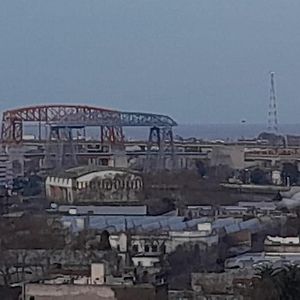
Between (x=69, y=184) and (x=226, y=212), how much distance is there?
547cm

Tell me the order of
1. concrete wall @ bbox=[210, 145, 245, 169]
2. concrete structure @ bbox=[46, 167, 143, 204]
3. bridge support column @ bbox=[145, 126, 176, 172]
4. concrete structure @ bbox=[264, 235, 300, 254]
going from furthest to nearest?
1. concrete wall @ bbox=[210, 145, 245, 169]
2. bridge support column @ bbox=[145, 126, 176, 172]
3. concrete structure @ bbox=[46, 167, 143, 204]
4. concrete structure @ bbox=[264, 235, 300, 254]

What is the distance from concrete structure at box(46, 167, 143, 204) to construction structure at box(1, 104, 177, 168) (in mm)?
9450

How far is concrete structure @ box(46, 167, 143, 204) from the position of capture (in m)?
22.1

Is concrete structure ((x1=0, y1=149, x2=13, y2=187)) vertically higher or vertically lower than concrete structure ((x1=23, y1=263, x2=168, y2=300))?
higher

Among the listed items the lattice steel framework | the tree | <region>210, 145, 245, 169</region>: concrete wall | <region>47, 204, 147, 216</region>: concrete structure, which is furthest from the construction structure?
<region>47, 204, 147, 216</region>: concrete structure

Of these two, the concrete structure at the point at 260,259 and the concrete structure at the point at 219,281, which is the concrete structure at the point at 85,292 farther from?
the concrete structure at the point at 260,259

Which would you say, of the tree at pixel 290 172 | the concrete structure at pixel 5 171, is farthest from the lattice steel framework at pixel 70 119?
the tree at pixel 290 172

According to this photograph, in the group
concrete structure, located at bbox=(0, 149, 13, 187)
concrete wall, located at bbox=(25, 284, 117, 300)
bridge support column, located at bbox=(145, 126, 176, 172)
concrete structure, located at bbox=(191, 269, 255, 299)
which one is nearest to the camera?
concrete wall, located at bbox=(25, 284, 117, 300)

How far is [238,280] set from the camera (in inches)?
377

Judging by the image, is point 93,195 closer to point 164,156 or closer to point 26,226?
point 26,226

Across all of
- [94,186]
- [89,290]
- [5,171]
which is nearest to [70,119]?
[5,171]

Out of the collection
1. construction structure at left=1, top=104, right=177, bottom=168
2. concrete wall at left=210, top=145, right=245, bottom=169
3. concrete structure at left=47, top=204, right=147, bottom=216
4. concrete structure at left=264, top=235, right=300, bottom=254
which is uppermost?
construction structure at left=1, top=104, right=177, bottom=168

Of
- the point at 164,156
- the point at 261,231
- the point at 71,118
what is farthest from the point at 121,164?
the point at 261,231

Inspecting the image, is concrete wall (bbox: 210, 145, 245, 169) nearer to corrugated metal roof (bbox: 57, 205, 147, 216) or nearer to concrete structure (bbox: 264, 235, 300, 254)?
corrugated metal roof (bbox: 57, 205, 147, 216)
